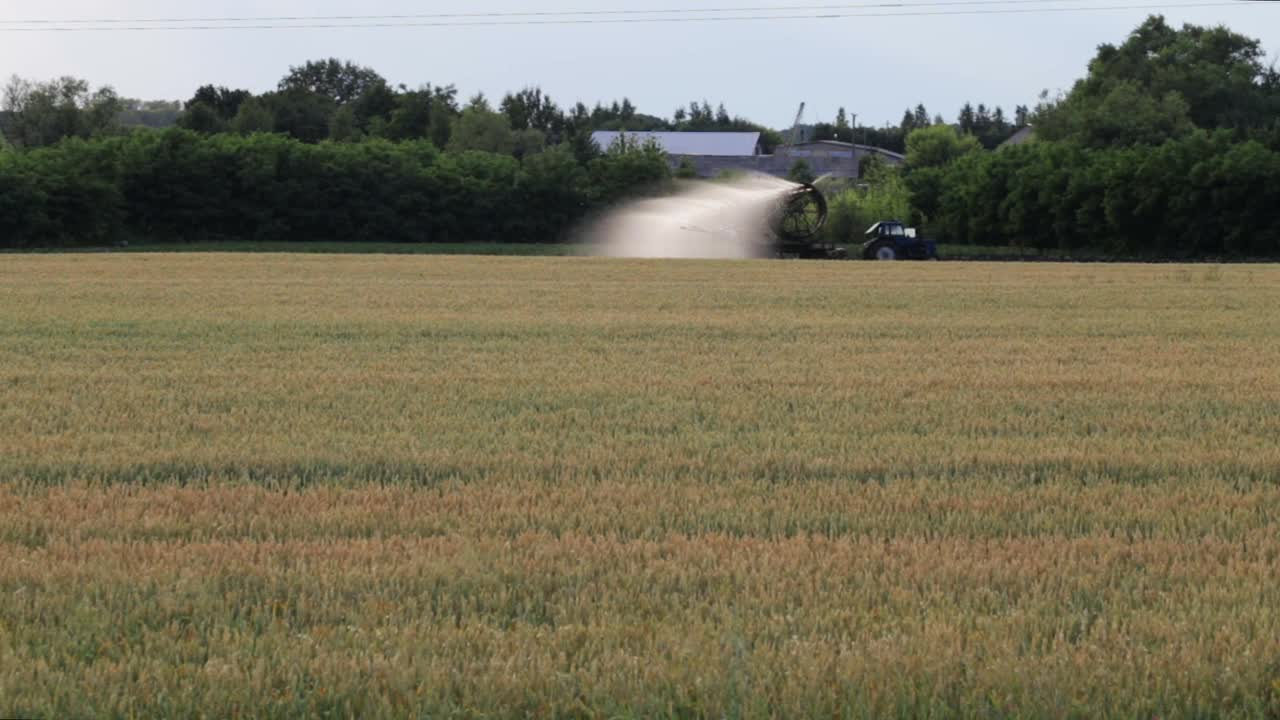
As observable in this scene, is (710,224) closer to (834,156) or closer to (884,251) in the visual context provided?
(884,251)

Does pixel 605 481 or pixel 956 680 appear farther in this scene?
pixel 605 481

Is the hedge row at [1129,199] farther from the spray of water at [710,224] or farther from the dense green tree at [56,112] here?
the dense green tree at [56,112]

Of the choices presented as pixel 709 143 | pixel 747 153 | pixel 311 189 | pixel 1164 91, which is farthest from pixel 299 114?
pixel 1164 91

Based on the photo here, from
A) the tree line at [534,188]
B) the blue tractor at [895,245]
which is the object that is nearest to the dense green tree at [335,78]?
the tree line at [534,188]

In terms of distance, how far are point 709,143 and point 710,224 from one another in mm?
111358

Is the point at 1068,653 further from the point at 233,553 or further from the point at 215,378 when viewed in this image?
the point at 215,378

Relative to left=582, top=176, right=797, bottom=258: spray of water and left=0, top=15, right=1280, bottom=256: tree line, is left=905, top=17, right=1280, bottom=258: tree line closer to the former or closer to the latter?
left=0, top=15, right=1280, bottom=256: tree line

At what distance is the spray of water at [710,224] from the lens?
60.0 meters

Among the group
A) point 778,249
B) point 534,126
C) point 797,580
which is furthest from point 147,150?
point 534,126

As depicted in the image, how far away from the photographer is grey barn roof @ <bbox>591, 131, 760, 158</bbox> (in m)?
166

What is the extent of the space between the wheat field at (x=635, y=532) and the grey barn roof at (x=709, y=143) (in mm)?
149668

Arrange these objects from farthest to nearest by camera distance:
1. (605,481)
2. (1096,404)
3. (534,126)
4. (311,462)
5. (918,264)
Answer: (534,126) → (918,264) → (1096,404) → (311,462) → (605,481)

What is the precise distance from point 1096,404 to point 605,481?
613 centimetres

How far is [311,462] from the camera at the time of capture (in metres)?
10.0
